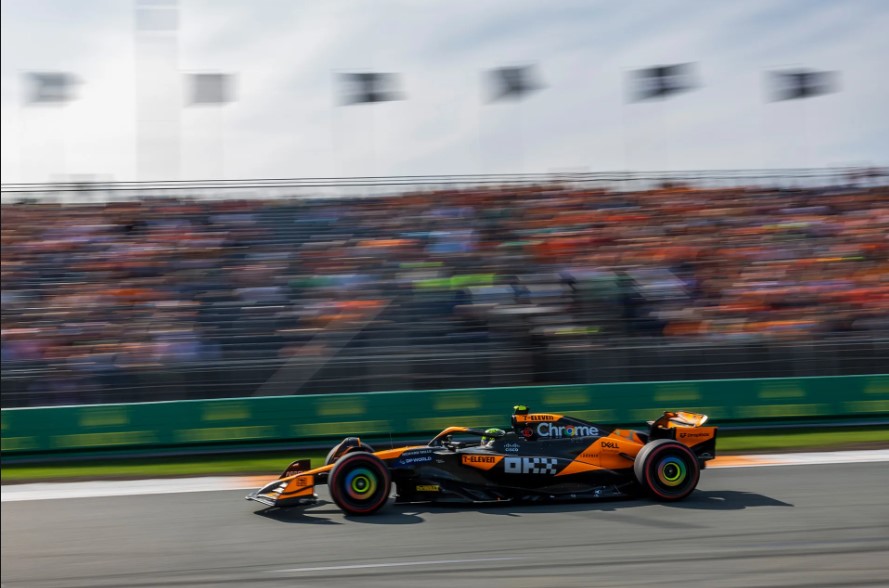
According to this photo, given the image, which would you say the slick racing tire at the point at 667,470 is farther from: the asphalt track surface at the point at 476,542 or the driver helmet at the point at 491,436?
the driver helmet at the point at 491,436

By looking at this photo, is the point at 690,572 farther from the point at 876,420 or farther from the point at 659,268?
the point at 659,268

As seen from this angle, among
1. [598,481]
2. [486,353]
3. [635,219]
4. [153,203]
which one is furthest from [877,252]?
[153,203]

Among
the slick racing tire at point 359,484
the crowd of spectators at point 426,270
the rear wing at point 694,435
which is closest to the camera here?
the slick racing tire at point 359,484

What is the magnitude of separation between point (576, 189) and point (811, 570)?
40.5 feet

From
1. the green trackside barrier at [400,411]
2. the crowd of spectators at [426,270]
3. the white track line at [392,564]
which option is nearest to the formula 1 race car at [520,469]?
the white track line at [392,564]

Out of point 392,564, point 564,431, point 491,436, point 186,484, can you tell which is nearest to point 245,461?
point 186,484

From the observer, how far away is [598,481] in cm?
768

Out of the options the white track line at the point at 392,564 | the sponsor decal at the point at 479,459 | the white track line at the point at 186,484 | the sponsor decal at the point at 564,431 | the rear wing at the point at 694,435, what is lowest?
the white track line at the point at 186,484

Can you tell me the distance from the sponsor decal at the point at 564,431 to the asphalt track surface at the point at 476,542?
631 mm

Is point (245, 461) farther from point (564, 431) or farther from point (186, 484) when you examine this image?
point (564, 431)

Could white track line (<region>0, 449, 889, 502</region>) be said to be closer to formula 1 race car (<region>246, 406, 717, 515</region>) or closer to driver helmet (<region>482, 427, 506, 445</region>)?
formula 1 race car (<region>246, 406, 717, 515</region>)

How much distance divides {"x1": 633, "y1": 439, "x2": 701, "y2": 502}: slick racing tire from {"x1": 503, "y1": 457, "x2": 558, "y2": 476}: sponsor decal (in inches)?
29.1

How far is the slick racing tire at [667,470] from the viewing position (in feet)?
24.6

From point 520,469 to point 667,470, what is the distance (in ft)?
4.11
